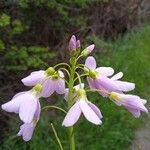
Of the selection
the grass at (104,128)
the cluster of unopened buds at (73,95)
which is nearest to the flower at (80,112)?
the cluster of unopened buds at (73,95)

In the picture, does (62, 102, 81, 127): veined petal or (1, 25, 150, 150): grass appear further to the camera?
(1, 25, 150, 150): grass

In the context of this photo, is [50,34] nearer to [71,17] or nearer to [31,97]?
[71,17]

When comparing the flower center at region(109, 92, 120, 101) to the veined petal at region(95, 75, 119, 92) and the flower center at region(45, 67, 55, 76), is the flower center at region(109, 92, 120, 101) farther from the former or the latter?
the flower center at region(45, 67, 55, 76)

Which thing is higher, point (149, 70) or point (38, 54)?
point (38, 54)

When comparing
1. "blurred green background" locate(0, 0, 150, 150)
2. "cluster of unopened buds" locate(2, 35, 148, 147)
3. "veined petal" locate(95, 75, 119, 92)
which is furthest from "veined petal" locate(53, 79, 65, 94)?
"blurred green background" locate(0, 0, 150, 150)

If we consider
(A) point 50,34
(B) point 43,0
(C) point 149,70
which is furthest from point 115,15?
(B) point 43,0

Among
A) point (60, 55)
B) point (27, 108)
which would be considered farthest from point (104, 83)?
point (60, 55)
